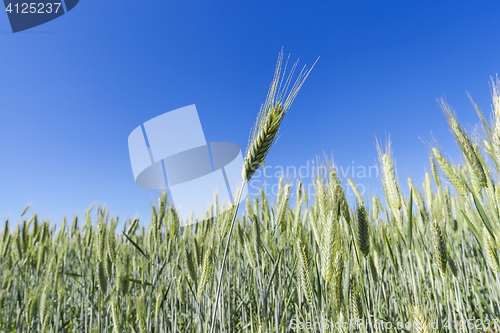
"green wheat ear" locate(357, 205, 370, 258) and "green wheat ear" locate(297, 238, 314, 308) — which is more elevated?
"green wheat ear" locate(357, 205, 370, 258)

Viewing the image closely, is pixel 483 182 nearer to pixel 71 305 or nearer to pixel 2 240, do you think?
pixel 71 305

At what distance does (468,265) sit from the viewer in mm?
2574

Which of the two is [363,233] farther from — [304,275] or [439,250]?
[439,250]

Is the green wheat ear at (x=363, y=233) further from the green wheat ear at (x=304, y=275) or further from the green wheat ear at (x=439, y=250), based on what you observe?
the green wheat ear at (x=439, y=250)

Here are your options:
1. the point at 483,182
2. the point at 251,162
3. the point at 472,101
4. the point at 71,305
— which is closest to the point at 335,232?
the point at 251,162

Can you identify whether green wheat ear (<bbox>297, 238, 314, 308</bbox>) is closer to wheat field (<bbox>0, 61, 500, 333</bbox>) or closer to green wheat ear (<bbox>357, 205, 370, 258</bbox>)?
wheat field (<bbox>0, 61, 500, 333</bbox>)

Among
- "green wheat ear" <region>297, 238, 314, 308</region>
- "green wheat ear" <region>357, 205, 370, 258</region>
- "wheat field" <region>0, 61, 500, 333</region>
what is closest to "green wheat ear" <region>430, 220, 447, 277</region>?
"wheat field" <region>0, 61, 500, 333</region>

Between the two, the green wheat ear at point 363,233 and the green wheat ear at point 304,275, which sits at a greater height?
the green wheat ear at point 363,233

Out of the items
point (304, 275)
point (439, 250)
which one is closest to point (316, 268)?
point (304, 275)

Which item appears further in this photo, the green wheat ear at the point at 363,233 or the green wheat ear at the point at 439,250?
the green wheat ear at the point at 439,250

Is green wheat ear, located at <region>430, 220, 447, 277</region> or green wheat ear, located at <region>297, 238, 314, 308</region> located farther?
green wheat ear, located at <region>430, 220, 447, 277</region>

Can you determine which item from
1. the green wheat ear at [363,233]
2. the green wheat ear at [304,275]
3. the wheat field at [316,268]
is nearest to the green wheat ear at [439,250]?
the wheat field at [316,268]

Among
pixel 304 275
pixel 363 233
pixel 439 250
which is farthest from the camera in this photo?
pixel 439 250

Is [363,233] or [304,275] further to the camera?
[363,233]
